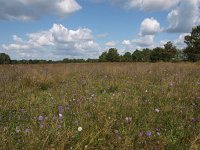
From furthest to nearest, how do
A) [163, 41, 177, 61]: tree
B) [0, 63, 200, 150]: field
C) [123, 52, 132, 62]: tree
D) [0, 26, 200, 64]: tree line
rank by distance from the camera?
[123, 52, 132, 62]: tree
[163, 41, 177, 61]: tree
[0, 26, 200, 64]: tree line
[0, 63, 200, 150]: field

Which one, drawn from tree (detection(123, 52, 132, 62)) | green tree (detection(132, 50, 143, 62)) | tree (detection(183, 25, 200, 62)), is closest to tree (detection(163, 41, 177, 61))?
tree (detection(183, 25, 200, 62))

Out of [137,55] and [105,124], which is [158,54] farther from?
[105,124]

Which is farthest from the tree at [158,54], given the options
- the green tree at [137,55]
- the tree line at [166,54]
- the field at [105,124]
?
the field at [105,124]

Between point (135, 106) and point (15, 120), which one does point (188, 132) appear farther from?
point (15, 120)

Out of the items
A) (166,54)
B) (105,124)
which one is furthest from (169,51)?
(105,124)

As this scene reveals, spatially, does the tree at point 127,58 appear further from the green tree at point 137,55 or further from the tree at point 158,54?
the tree at point 158,54

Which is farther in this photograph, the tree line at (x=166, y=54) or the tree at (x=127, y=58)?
the tree at (x=127, y=58)

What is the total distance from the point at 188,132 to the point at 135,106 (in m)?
1.05

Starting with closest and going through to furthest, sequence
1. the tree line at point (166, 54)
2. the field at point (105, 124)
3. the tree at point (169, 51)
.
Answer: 1. the field at point (105, 124)
2. the tree line at point (166, 54)
3. the tree at point (169, 51)

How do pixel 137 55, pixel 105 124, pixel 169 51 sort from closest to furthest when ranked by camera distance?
1. pixel 105 124
2. pixel 169 51
3. pixel 137 55

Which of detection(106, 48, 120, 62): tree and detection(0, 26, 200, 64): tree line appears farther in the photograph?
detection(106, 48, 120, 62): tree

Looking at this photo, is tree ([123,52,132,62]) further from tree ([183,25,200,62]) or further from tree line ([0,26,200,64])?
tree ([183,25,200,62])

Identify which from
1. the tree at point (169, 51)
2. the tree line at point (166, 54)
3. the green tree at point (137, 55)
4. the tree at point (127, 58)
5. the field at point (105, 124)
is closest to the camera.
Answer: the field at point (105, 124)

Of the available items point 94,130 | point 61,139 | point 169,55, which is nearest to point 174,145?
point 94,130
